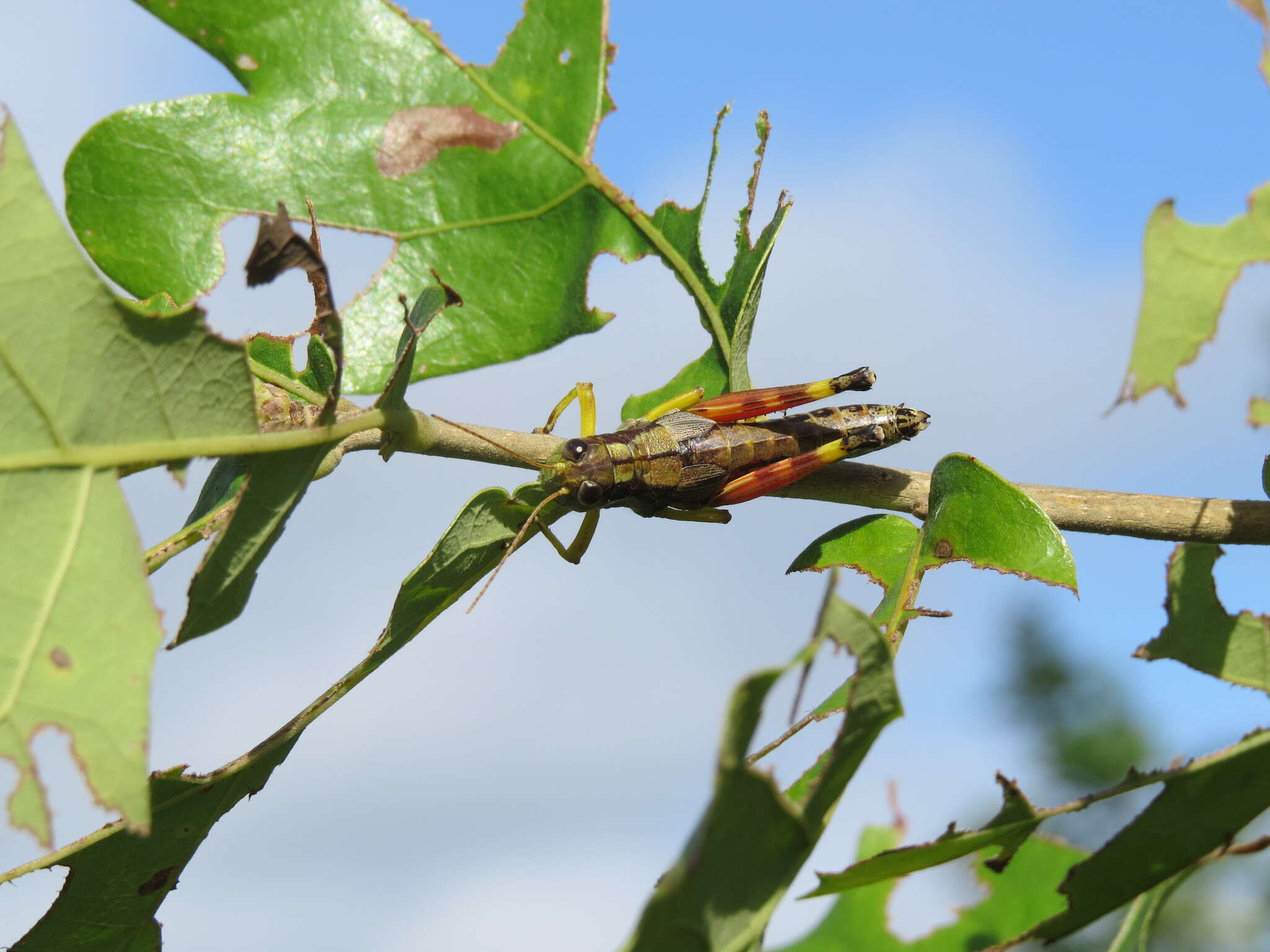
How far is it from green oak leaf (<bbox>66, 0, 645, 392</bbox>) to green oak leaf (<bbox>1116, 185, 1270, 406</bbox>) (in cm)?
138

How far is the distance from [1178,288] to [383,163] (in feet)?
5.96

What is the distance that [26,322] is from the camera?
1.60 meters

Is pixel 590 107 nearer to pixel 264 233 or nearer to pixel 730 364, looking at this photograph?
pixel 730 364

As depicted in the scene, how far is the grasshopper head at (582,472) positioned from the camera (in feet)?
9.19

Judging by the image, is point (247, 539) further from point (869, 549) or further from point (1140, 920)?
point (1140, 920)

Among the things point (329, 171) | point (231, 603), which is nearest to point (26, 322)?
point (231, 603)

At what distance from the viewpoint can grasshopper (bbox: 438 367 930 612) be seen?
2.96 metres

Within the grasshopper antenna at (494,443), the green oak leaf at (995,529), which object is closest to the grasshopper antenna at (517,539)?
the grasshopper antenna at (494,443)

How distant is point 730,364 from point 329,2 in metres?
1.35

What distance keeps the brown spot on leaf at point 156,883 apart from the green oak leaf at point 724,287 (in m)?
1.67

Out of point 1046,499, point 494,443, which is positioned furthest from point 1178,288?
point 494,443

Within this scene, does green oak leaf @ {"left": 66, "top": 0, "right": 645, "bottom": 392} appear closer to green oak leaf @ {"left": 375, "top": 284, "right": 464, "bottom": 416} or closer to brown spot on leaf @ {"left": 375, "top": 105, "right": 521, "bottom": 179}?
brown spot on leaf @ {"left": 375, "top": 105, "right": 521, "bottom": 179}

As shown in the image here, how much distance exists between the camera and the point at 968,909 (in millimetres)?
2090

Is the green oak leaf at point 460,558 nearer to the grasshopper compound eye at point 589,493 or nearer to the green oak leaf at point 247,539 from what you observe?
the green oak leaf at point 247,539
